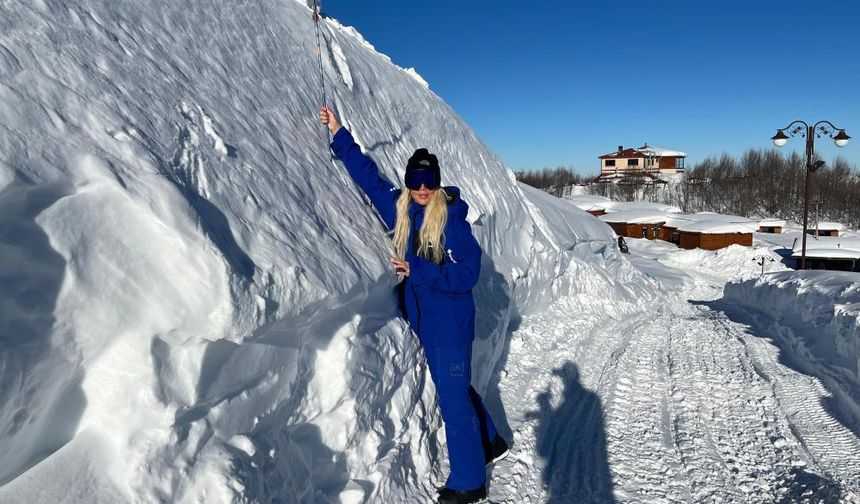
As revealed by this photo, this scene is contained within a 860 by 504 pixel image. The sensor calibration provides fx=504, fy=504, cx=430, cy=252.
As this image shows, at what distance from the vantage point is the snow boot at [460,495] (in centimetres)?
297

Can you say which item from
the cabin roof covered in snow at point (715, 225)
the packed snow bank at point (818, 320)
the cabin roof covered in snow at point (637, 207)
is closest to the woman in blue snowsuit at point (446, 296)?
the packed snow bank at point (818, 320)

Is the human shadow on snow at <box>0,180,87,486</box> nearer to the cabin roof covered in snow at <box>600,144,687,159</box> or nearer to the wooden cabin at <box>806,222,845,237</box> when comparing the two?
the wooden cabin at <box>806,222,845,237</box>

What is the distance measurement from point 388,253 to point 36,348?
2109 mm

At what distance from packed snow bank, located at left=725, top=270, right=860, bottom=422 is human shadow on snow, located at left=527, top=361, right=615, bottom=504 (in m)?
2.26

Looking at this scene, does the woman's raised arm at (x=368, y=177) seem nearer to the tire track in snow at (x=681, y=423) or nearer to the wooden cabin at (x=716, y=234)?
the tire track in snow at (x=681, y=423)

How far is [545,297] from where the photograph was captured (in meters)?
8.19

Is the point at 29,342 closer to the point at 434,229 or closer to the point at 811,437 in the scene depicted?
the point at 434,229

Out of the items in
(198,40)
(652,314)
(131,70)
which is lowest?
(652,314)

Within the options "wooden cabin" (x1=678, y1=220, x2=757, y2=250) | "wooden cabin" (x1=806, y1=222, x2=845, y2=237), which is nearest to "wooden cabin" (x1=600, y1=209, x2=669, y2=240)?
"wooden cabin" (x1=678, y1=220, x2=757, y2=250)

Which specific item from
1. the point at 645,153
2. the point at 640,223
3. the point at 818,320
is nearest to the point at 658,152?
the point at 645,153

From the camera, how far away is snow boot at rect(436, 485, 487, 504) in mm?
2975

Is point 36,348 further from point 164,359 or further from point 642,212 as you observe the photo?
point 642,212

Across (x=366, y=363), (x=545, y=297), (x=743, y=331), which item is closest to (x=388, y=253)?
(x=366, y=363)

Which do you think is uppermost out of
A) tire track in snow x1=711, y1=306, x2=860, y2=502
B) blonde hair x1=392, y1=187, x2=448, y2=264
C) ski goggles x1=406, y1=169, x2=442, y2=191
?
ski goggles x1=406, y1=169, x2=442, y2=191
